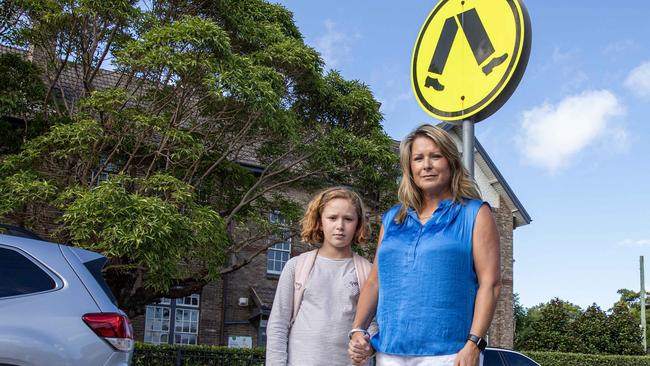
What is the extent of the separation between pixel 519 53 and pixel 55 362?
10.5ft

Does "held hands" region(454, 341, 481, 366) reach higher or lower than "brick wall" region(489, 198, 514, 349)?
lower

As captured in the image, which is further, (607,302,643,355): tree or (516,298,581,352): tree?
(607,302,643,355): tree

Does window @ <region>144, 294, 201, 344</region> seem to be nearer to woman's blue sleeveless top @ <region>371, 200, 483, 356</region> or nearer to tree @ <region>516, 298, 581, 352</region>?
tree @ <region>516, 298, 581, 352</region>

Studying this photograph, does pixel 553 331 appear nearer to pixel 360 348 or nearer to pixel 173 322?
pixel 173 322

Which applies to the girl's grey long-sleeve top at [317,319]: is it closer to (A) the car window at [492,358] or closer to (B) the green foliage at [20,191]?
(A) the car window at [492,358]

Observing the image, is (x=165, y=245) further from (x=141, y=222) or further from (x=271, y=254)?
(x=271, y=254)

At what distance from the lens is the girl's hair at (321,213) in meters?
3.91

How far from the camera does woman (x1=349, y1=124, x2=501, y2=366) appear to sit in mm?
2809

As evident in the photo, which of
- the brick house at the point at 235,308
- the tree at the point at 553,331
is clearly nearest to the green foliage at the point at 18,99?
the brick house at the point at 235,308

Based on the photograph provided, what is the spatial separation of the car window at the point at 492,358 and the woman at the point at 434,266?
6.86 m

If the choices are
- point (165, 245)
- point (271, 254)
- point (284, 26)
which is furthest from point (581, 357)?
point (165, 245)

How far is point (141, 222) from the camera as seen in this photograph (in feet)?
40.9

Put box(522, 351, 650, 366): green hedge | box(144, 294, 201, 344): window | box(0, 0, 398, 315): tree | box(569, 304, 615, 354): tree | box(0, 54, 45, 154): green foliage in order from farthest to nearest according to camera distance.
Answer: box(569, 304, 615, 354): tree, box(522, 351, 650, 366): green hedge, box(144, 294, 201, 344): window, box(0, 54, 45, 154): green foliage, box(0, 0, 398, 315): tree

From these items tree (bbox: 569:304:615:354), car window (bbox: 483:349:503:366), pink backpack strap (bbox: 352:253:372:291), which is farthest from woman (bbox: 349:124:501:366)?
tree (bbox: 569:304:615:354)
